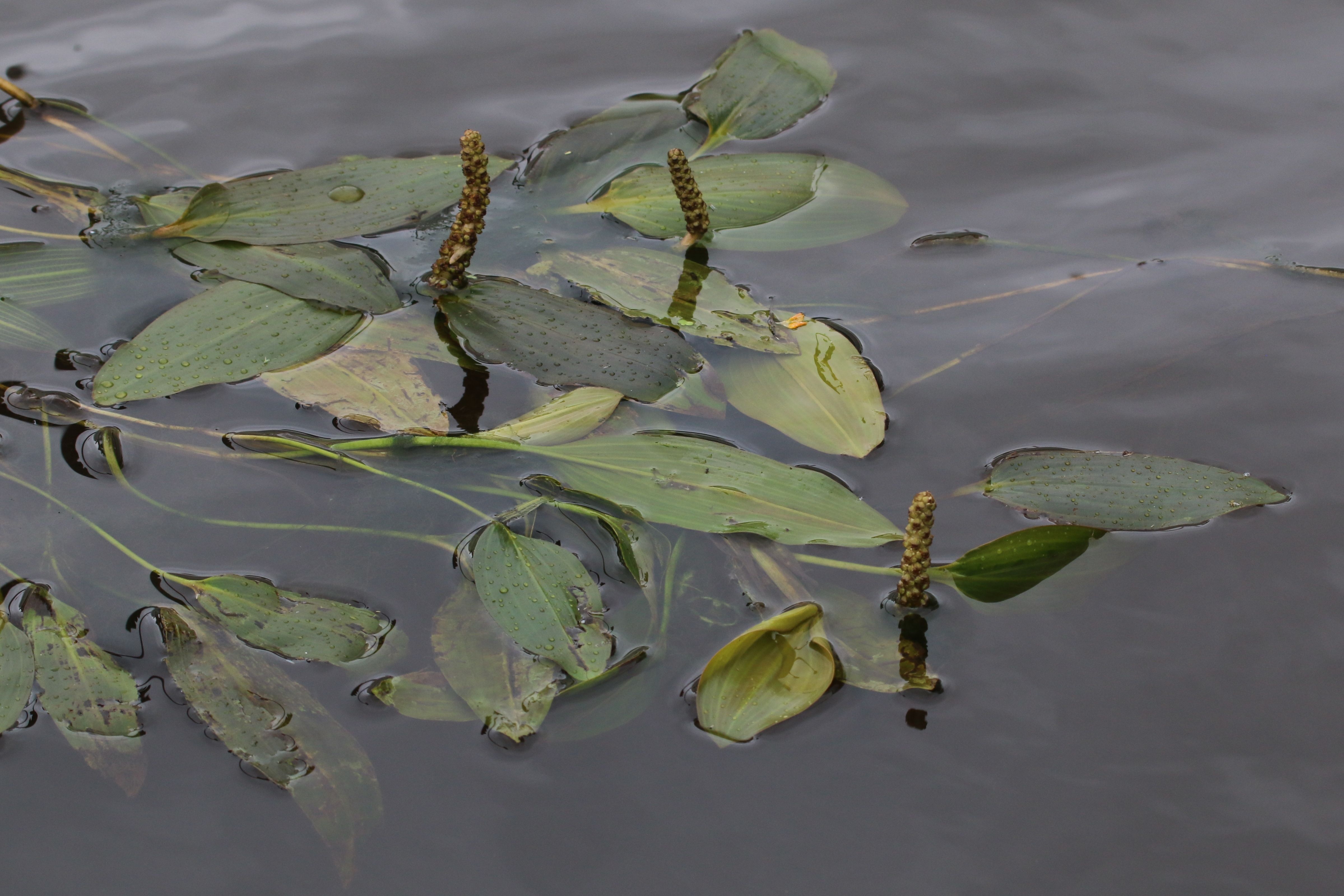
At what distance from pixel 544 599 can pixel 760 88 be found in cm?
149

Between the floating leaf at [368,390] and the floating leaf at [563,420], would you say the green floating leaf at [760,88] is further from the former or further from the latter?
the floating leaf at [368,390]

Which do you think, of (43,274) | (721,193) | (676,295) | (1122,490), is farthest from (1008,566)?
(43,274)

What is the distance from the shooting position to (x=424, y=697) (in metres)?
1.46

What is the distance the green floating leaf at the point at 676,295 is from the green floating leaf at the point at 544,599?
56 cm

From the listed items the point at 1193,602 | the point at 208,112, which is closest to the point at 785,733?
the point at 1193,602

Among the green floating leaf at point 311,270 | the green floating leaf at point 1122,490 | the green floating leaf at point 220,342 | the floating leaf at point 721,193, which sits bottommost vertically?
the green floating leaf at point 1122,490

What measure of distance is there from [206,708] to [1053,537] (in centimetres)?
136

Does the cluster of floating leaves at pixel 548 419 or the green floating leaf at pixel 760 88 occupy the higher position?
the green floating leaf at pixel 760 88

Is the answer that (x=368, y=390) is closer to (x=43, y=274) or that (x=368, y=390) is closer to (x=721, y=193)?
(x=43, y=274)

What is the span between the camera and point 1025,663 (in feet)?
4.89

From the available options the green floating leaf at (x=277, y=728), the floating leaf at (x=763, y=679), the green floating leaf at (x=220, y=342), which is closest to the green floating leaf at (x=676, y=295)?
the green floating leaf at (x=220, y=342)

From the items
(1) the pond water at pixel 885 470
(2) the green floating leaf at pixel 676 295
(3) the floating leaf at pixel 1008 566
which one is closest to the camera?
(1) the pond water at pixel 885 470

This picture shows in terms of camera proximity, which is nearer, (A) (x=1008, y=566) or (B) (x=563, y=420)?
(A) (x=1008, y=566)

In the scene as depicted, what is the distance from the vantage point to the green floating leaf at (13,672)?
143 centimetres
